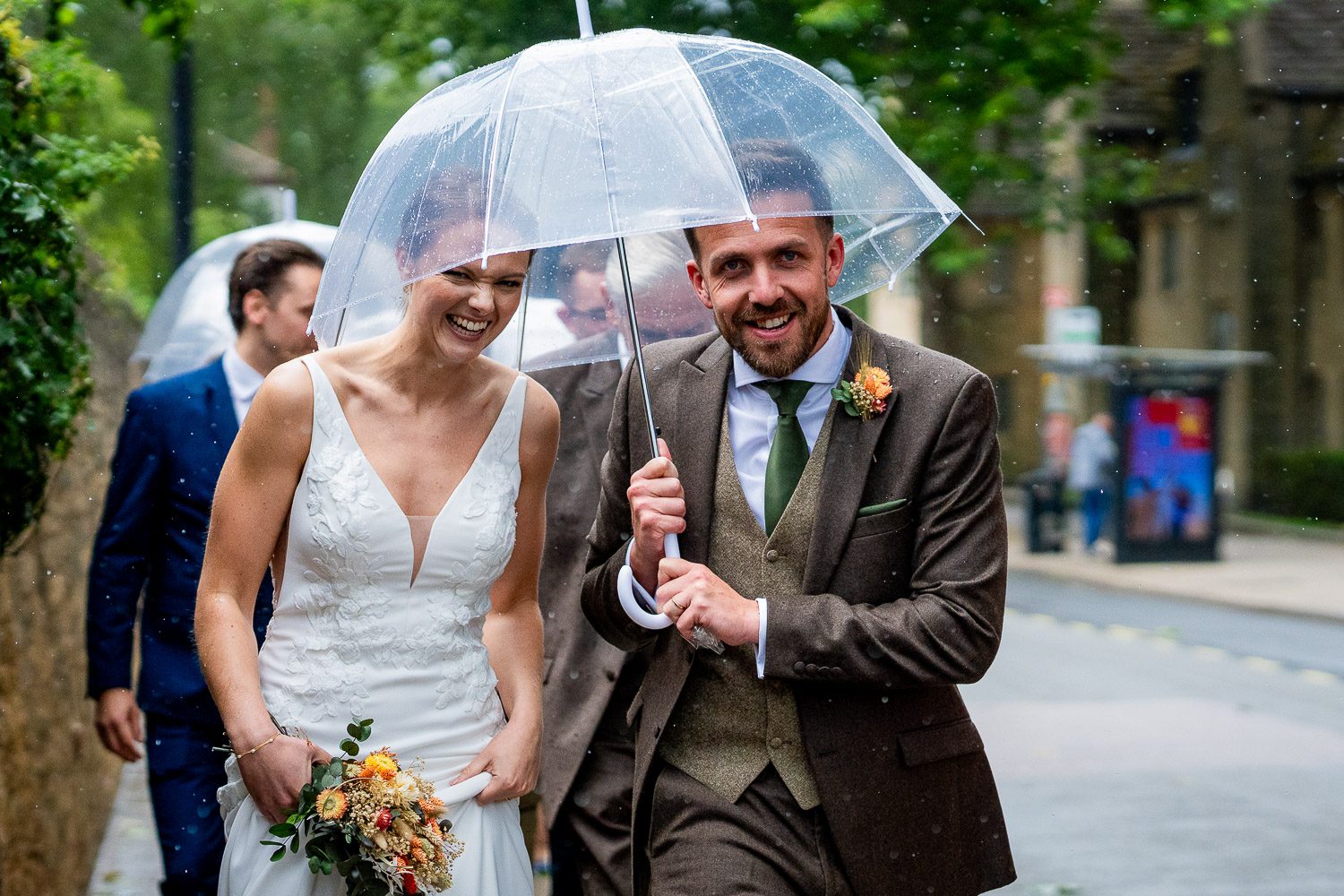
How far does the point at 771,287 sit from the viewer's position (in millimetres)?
3523

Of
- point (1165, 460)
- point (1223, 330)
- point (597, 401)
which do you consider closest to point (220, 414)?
point (597, 401)

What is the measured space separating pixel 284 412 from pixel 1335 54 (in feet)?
119

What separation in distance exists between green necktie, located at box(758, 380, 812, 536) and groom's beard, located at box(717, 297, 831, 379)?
0.05 m

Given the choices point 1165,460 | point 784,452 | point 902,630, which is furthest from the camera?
point 1165,460

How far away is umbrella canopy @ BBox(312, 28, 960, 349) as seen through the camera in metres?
3.39

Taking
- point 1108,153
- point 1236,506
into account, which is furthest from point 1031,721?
point 1236,506

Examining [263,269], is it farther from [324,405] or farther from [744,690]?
[744,690]

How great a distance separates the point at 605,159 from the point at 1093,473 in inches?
997

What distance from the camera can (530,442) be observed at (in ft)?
12.5

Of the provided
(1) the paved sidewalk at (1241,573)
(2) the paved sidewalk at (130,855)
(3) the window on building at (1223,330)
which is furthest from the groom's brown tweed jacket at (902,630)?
(3) the window on building at (1223,330)

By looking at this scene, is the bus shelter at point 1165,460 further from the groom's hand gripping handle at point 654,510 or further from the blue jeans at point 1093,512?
the groom's hand gripping handle at point 654,510

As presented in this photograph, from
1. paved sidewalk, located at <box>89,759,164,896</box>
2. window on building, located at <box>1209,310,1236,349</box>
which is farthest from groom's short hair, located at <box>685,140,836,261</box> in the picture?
window on building, located at <box>1209,310,1236,349</box>

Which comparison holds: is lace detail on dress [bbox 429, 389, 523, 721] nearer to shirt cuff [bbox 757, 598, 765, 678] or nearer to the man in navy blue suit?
shirt cuff [bbox 757, 598, 765, 678]

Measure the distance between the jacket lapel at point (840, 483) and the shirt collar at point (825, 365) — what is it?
13 centimetres
